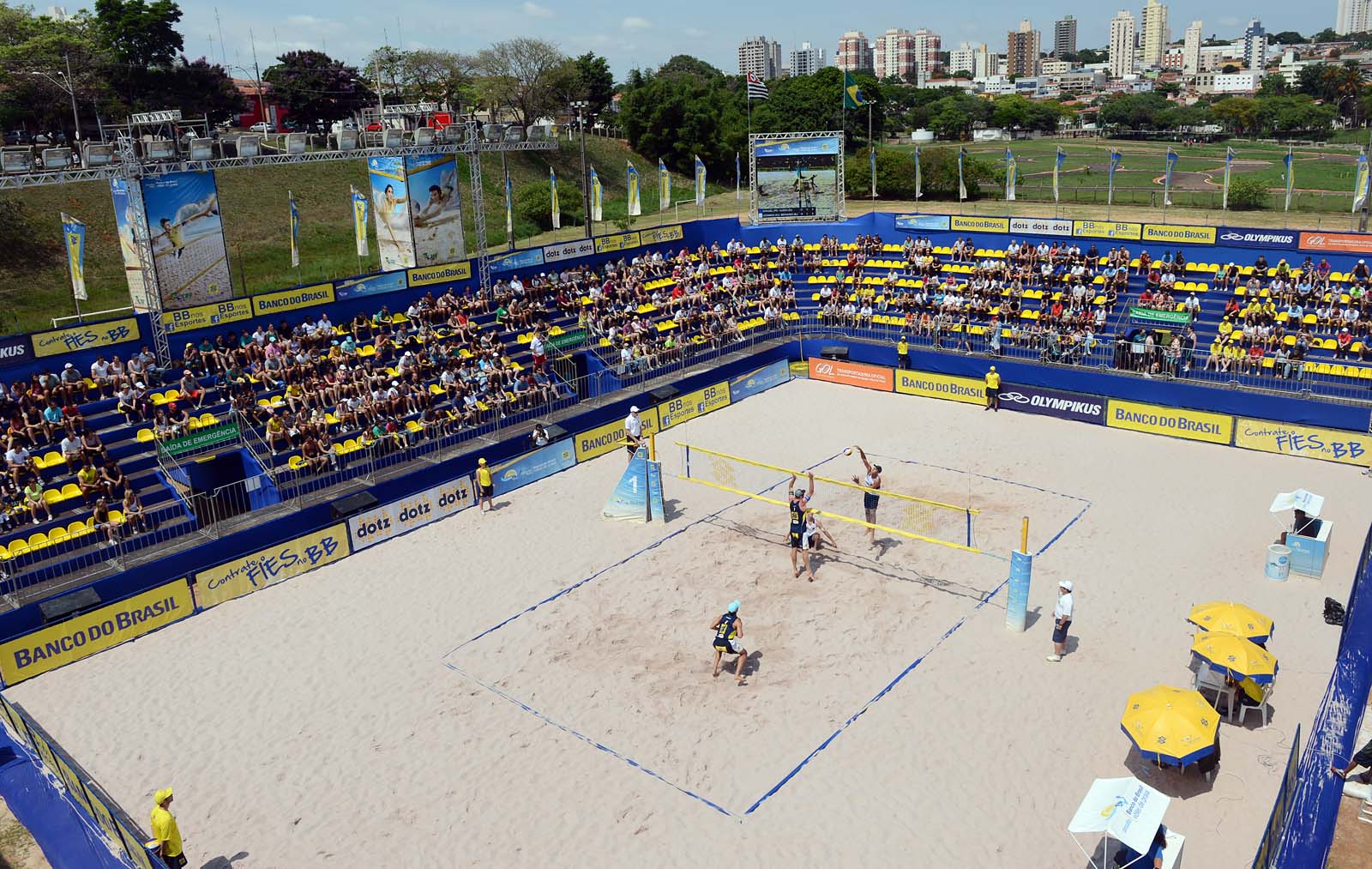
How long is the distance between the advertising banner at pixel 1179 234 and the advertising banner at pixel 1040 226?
248 centimetres

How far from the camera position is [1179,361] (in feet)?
83.2

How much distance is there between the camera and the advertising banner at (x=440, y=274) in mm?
27484

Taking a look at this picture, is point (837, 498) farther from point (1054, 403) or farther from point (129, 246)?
point (129, 246)

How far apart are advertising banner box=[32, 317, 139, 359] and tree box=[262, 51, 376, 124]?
46.3 m

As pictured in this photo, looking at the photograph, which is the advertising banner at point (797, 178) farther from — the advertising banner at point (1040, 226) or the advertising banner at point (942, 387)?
the advertising banner at point (942, 387)

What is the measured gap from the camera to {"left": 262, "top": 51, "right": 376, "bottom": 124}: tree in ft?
204

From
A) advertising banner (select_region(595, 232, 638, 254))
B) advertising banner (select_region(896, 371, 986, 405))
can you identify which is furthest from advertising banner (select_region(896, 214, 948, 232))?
advertising banner (select_region(595, 232, 638, 254))

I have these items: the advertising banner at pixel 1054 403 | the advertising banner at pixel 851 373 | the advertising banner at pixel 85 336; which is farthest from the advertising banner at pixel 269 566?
the advertising banner at pixel 1054 403

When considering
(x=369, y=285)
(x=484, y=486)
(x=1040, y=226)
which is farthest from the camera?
(x=1040, y=226)

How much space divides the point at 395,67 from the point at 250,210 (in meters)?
30.7

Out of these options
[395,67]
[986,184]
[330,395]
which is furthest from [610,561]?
[395,67]

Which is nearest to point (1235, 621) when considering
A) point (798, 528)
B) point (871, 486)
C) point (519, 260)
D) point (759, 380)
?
point (871, 486)

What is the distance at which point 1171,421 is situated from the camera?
938 inches

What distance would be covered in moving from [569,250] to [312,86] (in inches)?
1613
